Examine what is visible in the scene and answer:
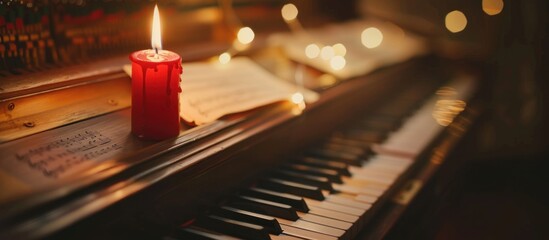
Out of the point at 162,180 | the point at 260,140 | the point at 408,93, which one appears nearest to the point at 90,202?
the point at 162,180

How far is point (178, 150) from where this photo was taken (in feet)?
4.83

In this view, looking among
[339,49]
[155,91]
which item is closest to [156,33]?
[155,91]

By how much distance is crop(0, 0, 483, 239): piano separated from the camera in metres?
1.22

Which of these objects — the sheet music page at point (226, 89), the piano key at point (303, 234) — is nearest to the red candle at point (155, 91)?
the sheet music page at point (226, 89)

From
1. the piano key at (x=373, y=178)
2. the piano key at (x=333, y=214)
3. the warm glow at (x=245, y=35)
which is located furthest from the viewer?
the warm glow at (x=245, y=35)

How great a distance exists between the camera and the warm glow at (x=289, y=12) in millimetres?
3332

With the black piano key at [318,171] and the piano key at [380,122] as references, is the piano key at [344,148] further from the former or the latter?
the piano key at [380,122]

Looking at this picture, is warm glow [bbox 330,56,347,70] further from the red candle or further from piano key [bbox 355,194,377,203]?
the red candle

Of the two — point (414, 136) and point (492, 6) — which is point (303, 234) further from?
point (492, 6)

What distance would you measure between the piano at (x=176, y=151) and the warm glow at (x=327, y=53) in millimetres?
205

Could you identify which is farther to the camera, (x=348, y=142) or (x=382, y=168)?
(x=348, y=142)

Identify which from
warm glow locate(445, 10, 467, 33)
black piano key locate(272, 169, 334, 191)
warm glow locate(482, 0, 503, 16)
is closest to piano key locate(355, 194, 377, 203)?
black piano key locate(272, 169, 334, 191)

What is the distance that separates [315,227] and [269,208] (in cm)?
16

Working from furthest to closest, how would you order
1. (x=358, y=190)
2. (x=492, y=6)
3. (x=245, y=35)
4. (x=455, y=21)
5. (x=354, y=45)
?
(x=455, y=21) < (x=492, y=6) < (x=354, y=45) < (x=245, y=35) < (x=358, y=190)
